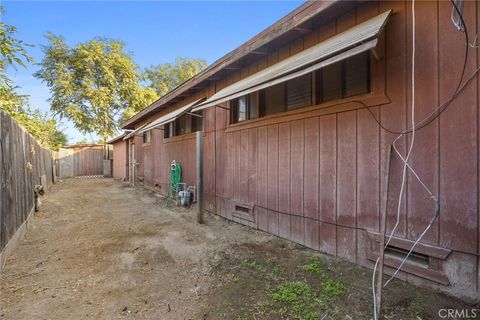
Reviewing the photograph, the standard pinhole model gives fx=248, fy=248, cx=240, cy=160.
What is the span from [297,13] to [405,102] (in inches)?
67.5

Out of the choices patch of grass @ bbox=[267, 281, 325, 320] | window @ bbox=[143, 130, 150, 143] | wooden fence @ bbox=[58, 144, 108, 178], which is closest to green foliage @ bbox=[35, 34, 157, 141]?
wooden fence @ bbox=[58, 144, 108, 178]

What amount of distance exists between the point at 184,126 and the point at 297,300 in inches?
237

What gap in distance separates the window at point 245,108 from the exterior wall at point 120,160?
36.3 ft

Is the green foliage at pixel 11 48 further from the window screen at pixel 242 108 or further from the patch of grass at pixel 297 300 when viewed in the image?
the patch of grass at pixel 297 300

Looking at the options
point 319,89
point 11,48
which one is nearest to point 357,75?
point 319,89

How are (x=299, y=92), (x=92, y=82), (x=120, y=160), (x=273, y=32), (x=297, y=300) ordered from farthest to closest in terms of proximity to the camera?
(x=92, y=82)
(x=120, y=160)
(x=299, y=92)
(x=273, y=32)
(x=297, y=300)

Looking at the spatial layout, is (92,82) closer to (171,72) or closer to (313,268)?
(171,72)

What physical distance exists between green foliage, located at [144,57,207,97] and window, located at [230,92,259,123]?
2317 centimetres

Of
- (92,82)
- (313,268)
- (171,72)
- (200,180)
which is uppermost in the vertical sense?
(171,72)

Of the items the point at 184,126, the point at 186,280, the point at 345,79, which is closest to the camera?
the point at 186,280

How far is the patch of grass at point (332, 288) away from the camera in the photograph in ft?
7.31

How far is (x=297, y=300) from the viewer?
2.17m

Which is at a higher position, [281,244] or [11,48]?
[11,48]

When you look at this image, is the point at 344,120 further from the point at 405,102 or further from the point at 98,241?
the point at 98,241
